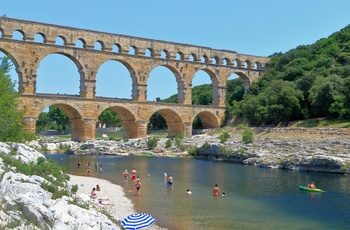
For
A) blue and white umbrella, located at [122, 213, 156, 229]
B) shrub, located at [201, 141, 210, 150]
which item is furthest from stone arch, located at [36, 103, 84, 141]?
blue and white umbrella, located at [122, 213, 156, 229]

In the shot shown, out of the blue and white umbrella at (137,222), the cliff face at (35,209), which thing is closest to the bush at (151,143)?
the blue and white umbrella at (137,222)

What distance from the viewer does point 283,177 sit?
75.7ft

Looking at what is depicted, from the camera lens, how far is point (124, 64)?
144 feet

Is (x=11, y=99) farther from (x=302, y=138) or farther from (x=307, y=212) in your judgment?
(x=302, y=138)

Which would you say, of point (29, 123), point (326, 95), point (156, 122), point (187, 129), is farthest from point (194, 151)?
point (156, 122)

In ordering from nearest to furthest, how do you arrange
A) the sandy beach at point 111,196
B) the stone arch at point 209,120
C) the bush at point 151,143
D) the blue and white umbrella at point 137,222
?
the blue and white umbrella at point 137,222 → the sandy beach at point 111,196 → the bush at point 151,143 → the stone arch at point 209,120

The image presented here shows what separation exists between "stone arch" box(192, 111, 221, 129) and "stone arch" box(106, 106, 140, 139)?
9496 mm

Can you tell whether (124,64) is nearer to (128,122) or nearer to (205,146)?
(128,122)

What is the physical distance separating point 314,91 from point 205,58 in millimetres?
14874

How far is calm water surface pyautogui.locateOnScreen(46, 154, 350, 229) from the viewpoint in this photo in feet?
44.1

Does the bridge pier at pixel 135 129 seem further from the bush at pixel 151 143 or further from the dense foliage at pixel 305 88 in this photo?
the dense foliage at pixel 305 88

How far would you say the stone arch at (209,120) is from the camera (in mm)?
49250

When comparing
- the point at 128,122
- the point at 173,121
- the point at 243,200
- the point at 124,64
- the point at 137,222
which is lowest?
the point at 243,200

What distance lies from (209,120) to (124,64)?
12905mm
